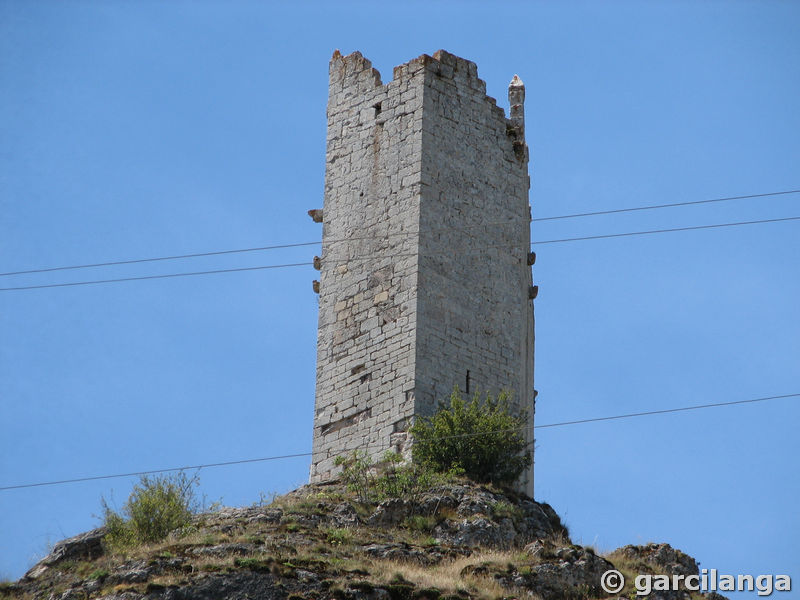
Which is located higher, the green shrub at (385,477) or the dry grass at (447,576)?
the green shrub at (385,477)

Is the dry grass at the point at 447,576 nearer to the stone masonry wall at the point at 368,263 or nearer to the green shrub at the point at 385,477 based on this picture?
the green shrub at the point at 385,477

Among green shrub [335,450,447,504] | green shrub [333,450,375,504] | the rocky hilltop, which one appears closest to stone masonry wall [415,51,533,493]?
green shrub [335,450,447,504]

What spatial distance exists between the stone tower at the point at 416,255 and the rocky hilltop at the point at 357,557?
102 inches

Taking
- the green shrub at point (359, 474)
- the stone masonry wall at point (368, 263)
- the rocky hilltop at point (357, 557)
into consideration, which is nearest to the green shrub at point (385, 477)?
the green shrub at point (359, 474)

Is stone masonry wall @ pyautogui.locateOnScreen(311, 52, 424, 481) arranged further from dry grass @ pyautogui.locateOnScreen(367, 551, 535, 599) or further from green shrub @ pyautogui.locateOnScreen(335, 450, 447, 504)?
dry grass @ pyautogui.locateOnScreen(367, 551, 535, 599)

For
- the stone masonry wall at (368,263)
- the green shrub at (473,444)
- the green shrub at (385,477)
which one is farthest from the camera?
the stone masonry wall at (368,263)

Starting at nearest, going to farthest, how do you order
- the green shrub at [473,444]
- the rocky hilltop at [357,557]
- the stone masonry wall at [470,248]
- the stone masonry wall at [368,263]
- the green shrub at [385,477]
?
the rocky hilltop at [357,557] → the green shrub at [385,477] → the green shrub at [473,444] → the stone masonry wall at [368,263] → the stone masonry wall at [470,248]

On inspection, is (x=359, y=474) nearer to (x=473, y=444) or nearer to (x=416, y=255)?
(x=473, y=444)

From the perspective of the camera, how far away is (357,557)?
26.7 metres

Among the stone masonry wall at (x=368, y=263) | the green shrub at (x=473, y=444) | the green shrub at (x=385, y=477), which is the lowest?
the green shrub at (x=385, y=477)

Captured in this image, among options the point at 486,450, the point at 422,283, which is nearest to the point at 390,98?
the point at 422,283

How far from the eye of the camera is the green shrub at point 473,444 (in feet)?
101

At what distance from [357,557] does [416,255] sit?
8.02 meters

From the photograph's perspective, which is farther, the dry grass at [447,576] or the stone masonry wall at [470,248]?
the stone masonry wall at [470,248]
